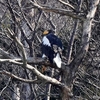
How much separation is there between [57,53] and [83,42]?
0.62m

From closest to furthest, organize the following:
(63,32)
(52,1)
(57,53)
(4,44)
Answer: (57,53) < (63,32) < (52,1) < (4,44)

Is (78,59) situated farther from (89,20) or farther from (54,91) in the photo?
(54,91)

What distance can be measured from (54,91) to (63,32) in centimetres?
146

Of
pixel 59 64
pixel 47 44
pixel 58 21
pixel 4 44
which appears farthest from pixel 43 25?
pixel 59 64

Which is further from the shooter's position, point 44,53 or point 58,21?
point 58,21

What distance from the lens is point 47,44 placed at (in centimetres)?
430

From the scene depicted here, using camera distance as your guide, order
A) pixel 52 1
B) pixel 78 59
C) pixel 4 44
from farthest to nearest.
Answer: pixel 4 44
pixel 52 1
pixel 78 59

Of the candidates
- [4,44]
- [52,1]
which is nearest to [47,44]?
[52,1]

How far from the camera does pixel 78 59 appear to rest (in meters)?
3.55

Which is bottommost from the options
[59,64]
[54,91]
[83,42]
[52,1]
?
[54,91]

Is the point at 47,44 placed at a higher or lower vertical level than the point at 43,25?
lower

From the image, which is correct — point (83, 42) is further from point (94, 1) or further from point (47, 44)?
point (47, 44)

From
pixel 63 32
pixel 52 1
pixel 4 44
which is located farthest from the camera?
pixel 4 44

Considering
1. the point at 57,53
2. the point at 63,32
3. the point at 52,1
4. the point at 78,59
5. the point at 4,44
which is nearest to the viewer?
the point at 78,59
